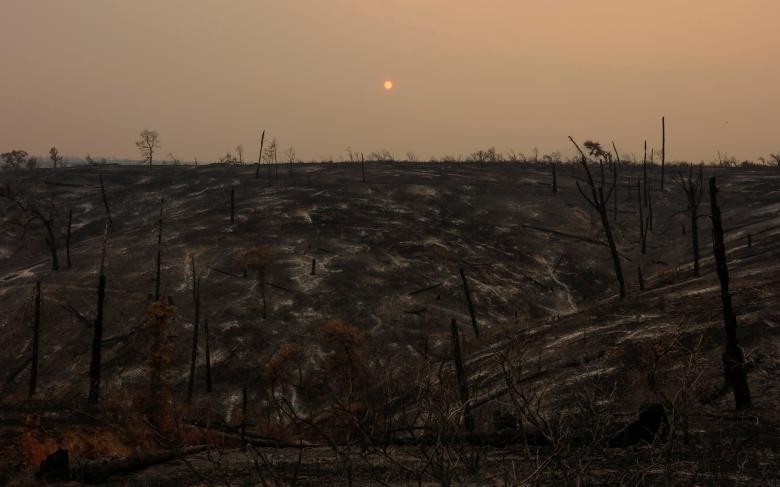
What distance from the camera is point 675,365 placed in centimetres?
2294

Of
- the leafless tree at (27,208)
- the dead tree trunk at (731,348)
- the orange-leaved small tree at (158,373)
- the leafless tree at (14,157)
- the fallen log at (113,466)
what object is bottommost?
the orange-leaved small tree at (158,373)

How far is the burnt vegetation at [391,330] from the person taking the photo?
1185 centimetres

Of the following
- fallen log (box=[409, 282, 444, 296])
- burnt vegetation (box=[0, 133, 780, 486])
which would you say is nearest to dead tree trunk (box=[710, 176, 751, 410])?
burnt vegetation (box=[0, 133, 780, 486])

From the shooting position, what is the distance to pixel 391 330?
145ft

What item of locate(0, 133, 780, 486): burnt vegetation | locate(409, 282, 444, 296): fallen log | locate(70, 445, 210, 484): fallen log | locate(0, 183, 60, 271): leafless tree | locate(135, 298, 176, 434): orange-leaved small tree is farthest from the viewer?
locate(0, 183, 60, 271): leafless tree

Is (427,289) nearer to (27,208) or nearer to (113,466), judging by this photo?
(113,466)

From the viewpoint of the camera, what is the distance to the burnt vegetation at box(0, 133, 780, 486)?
1185 centimetres

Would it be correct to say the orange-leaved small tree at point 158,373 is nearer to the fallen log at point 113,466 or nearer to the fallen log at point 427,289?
the fallen log at point 113,466

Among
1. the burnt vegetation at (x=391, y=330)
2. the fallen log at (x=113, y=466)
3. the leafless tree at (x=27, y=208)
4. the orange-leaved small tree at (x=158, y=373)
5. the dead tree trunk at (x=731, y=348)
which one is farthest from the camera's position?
the leafless tree at (x=27, y=208)

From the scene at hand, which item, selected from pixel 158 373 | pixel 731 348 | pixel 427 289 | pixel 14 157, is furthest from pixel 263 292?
pixel 14 157

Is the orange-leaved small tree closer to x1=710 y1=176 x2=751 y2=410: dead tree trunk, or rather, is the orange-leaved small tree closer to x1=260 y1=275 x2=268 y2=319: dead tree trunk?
x1=260 y1=275 x2=268 y2=319: dead tree trunk

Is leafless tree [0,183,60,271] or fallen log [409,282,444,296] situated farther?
leafless tree [0,183,60,271]

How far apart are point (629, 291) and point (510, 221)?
25.6 meters

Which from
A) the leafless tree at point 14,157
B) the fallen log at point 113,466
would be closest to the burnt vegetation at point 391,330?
the fallen log at point 113,466
